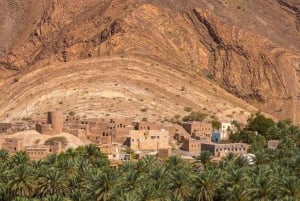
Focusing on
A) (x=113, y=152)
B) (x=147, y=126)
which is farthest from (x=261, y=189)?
(x=147, y=126)

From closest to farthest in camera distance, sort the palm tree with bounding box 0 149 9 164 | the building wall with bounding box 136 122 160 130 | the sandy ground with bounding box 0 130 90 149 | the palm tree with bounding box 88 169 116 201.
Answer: the palm tree with bounding box 88 169 116 201 → the palm tree with bounding box 0 149 9 164 → the sandy ground with bounding box 0 130 90 149 → the building wall with bounding box 136 122 160 130

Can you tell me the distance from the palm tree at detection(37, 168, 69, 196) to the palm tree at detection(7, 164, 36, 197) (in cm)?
52

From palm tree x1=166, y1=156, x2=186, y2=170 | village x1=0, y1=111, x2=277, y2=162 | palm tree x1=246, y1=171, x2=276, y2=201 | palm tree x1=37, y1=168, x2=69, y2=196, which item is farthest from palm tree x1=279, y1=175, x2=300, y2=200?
village x1=0, y1=111, x2=277, y2=162

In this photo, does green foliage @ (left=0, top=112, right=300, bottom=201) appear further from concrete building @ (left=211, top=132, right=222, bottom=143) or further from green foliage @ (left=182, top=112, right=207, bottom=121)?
green foliage @ (left=182, top=112, right=207, bottom=121)

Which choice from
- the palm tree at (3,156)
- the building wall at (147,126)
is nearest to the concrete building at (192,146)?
the building wall at (147,126)

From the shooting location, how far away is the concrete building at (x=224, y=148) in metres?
71.6

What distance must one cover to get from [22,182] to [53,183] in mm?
1852

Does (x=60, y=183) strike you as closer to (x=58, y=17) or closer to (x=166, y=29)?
(x=166, y=29)

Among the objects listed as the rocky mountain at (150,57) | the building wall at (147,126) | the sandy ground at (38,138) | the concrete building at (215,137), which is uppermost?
the rocky mountain at (150,57)

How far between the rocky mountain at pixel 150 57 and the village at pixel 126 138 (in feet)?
31.6

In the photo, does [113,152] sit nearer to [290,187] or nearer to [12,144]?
[12,144]

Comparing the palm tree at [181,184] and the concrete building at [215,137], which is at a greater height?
the concrete building at [215,137]

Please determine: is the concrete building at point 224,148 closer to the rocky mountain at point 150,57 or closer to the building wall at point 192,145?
the building wall at point 192,145

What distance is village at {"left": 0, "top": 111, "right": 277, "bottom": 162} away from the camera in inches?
2712
